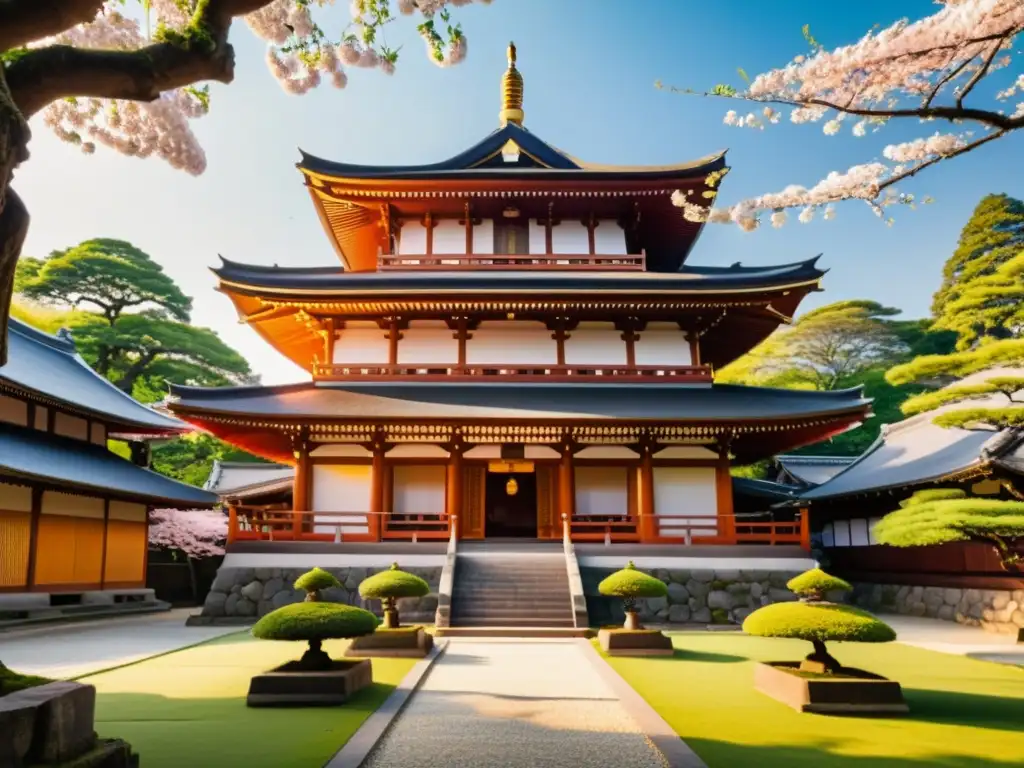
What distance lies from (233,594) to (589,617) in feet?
31.4

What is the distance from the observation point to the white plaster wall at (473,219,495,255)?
83.5 ft

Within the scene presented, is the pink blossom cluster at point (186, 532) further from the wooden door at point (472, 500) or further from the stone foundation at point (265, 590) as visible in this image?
the wooden door at point (472, 500)

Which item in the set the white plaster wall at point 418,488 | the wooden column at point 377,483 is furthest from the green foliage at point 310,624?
the white plaster wall at point 418,488

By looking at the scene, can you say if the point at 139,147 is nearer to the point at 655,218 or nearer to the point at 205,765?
the point at 205,765

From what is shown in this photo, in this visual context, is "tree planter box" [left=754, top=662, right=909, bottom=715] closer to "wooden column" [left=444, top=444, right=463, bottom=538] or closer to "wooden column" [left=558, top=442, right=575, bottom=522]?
"wooden column" [left=558, top=442, right=575, bottom=522]

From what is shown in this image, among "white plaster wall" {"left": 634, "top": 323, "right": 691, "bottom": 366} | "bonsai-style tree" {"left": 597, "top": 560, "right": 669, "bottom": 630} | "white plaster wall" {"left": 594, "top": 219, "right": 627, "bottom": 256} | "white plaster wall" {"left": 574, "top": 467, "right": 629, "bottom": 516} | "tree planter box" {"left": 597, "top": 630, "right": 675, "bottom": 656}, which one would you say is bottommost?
"tree planter box" {"left": 597, "top": 630, "right": 675, "bottom": 656}

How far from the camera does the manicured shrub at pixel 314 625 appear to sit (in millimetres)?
9258

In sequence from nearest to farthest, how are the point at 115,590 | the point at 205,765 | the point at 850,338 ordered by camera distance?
the point at 205,765, the point at 115,590, the point at 850,338

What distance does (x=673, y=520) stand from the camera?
21203 mm

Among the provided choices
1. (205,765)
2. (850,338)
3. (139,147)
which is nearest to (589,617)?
(205,765)

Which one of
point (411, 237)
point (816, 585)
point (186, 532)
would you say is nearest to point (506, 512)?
point (411, 237)

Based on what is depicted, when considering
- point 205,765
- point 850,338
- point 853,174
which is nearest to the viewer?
point 205,765

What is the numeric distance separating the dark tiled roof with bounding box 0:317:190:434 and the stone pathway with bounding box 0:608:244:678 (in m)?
7.01

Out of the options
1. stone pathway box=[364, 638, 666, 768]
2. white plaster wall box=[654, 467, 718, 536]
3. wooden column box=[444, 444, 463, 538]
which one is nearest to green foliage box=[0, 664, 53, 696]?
stone pathway box=[364, 638, 666, 768]
